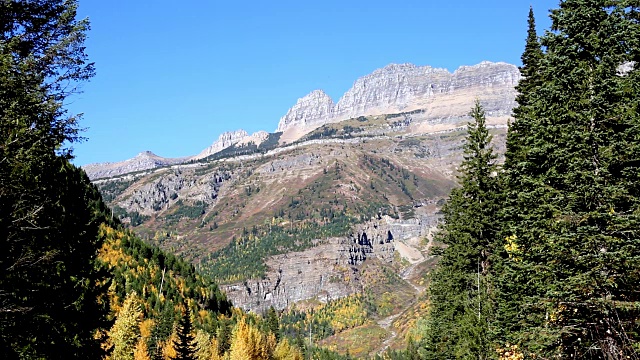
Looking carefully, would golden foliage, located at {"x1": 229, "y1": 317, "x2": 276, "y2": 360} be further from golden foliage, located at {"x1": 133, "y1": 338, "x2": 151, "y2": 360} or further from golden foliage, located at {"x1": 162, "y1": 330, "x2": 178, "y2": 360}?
golden foliage, located at {"x1": 133, "y1": 338, "x2": 151, "y2": 360}

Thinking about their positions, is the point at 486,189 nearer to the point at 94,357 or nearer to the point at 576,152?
the point at 576,152

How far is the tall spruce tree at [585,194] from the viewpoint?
1586 centimetres

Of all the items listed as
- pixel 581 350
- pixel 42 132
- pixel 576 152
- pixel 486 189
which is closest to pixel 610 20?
pixel 576 152

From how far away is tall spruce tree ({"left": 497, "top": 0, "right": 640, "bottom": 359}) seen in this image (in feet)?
52.0

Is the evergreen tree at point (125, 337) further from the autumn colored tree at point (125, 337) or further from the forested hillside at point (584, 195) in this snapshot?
the forested hillside at point (584, 195)

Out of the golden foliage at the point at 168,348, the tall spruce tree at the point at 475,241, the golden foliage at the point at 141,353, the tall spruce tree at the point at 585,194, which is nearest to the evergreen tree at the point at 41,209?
the tall spruce tree at the point at 585,194

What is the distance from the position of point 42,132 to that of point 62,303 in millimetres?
7797

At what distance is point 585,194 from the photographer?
1642 centimetres

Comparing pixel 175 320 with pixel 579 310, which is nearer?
pixel 579 310

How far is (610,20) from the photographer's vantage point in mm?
17797

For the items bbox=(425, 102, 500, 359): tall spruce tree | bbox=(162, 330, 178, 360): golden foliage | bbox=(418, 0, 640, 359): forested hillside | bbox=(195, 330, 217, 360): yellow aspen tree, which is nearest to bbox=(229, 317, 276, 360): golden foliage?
bbox=(195, 330, 217, 360): yellow aspen tree

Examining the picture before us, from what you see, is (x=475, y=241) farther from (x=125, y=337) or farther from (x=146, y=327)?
(x=146, y=327)

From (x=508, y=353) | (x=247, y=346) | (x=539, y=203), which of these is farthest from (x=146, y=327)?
(x=539, y=203)

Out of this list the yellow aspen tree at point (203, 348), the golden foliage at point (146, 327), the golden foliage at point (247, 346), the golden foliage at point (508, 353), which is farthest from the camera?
the golden foliage at point (146, 327)
